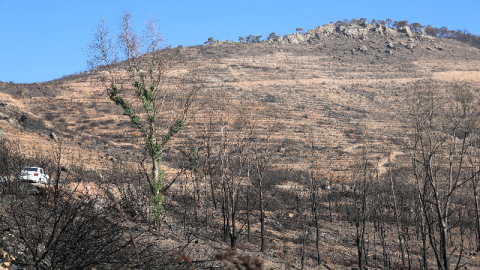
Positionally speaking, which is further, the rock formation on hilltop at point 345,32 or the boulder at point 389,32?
the boulder at point 389,32

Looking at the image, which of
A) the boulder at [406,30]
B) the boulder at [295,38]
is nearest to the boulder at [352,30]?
the boulder at [406,30]

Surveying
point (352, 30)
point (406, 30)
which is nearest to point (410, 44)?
point (406, 30)

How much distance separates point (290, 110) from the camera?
60.7m

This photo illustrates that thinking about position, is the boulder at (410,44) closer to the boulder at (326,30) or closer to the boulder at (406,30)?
the boulder at (406,30)

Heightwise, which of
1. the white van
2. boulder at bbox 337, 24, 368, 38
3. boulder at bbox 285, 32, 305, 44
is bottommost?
the white van

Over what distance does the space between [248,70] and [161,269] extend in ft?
249

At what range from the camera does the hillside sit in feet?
80.9

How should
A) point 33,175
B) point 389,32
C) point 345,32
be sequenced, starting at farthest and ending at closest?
point 345,32, point 389,32, point 33,175

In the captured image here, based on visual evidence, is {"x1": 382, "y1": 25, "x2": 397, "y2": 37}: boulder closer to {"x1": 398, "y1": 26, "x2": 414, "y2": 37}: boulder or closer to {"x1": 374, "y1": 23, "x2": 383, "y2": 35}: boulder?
{"x1": 374, "y1": 23, "x2": 383, "y2": 35}: boulder

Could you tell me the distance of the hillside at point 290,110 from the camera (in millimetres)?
24672

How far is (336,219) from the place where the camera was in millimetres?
28047

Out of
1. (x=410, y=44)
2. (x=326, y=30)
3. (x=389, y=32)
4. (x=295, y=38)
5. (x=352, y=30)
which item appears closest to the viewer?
(x=410, y=44)

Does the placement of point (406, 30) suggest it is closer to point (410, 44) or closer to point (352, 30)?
point (410, 44)

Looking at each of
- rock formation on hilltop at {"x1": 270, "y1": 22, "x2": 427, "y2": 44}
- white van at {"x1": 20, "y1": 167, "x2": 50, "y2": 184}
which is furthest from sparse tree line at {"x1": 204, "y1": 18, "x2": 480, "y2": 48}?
→ white van at {"x1": 20, "y1": 167, "x2": 50, "y2": 184}
